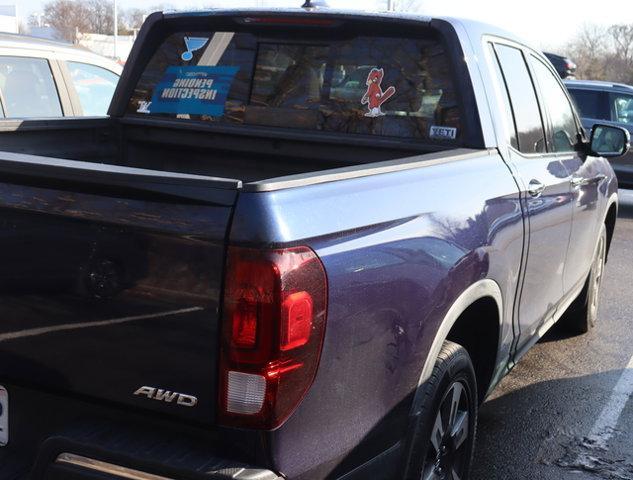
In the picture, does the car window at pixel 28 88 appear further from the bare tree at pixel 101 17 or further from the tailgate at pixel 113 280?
the bare tree at pixel 101 17

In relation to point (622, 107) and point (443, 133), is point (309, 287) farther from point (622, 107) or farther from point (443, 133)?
point (622, 107)

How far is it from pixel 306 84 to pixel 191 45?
72 centimetres

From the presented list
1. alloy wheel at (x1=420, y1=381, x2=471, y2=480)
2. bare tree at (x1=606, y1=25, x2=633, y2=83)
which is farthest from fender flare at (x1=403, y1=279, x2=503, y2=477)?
bare tree at (x1=606, y1=25, x2=633, y2=83)

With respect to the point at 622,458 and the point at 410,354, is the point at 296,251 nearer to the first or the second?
the point at 410,354

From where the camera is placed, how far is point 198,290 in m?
2.26

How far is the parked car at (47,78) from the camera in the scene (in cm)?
684

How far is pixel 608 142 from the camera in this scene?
5.34 meters

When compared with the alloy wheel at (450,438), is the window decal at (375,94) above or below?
above

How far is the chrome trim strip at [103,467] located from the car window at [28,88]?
486 cm

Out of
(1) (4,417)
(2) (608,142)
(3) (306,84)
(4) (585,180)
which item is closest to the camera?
(1) (4,417)

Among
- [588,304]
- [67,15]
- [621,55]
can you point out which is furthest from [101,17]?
[588,304]

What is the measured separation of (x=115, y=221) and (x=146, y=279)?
0.18 m

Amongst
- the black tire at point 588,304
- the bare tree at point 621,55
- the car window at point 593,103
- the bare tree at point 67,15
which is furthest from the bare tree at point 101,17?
the black tire at point 588,304

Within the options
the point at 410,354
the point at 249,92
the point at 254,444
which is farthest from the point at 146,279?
the point at 249,92
